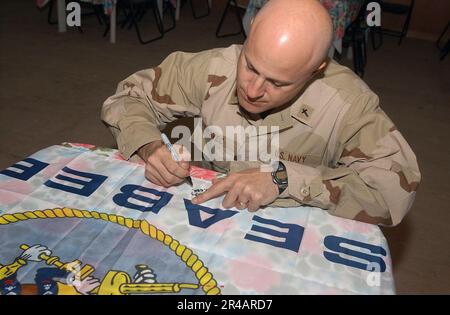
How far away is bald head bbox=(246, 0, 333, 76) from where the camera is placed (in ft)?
3.34

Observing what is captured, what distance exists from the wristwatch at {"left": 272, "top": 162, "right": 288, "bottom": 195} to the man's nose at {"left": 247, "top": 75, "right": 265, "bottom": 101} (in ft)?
0.67

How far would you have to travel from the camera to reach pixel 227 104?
1.41 m

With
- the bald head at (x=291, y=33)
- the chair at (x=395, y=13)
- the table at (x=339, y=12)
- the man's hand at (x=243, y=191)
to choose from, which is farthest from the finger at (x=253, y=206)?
the chair at (x=395, y=13)

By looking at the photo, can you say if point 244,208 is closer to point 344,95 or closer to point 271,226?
point 271,226

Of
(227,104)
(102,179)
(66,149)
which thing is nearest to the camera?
(102,179)

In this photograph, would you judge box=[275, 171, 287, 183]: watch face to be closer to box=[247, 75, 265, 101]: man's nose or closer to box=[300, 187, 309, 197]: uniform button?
box=[300, 187, 309, 197]: uniform button

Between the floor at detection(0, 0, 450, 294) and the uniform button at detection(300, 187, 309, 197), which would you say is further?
the floor at detection(0, 0, 450, 294)

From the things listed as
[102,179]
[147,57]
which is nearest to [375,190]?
[102,179]

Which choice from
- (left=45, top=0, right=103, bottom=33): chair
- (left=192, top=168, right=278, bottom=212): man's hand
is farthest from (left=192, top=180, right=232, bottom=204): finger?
(left=45, top=0, right=103, bottom=33): chair

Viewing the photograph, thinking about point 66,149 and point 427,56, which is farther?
point 427,56

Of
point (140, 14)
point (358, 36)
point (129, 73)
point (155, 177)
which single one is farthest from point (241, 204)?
point (140, 14)

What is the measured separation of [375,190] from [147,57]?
3709 millimetres

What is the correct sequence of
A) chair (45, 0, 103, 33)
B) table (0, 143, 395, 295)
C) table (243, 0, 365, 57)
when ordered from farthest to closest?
chair (45, 0, 103, 33), table (243, 0, 365, 57), table (0, 143, 395, 295)

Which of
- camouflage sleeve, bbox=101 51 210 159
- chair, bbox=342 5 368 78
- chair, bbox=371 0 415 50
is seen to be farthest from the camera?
chair, bbox=371 0 415 50
